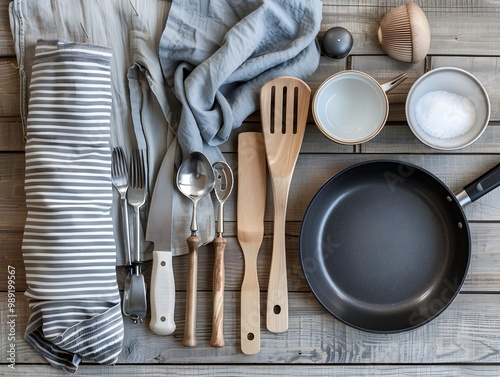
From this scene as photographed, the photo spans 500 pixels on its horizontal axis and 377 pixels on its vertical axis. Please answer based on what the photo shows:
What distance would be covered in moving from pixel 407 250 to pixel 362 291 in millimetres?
86

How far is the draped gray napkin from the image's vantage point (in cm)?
77

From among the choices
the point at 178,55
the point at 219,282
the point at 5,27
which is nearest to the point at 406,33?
the point at 178,55

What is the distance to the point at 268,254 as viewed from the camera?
811mm

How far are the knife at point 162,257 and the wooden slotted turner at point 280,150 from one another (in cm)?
14

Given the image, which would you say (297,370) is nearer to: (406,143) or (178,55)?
(406,143)

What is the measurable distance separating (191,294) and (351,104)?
1.13ft

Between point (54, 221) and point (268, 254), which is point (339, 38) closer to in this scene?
point (268, 254)

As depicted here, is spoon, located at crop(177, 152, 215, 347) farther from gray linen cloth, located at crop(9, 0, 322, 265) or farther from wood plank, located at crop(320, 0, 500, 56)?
wood plank, located at crop(320, 0, 500, 56)

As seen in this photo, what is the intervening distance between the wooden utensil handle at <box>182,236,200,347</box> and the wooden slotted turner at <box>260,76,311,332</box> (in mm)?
101

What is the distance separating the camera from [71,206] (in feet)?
2.44

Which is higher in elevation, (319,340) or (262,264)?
(262,264)

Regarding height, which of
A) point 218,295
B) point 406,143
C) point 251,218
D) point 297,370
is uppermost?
point 406,143

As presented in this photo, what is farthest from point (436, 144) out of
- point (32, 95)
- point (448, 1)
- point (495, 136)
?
point (32, 95)

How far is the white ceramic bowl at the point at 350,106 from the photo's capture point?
0.79 metres
